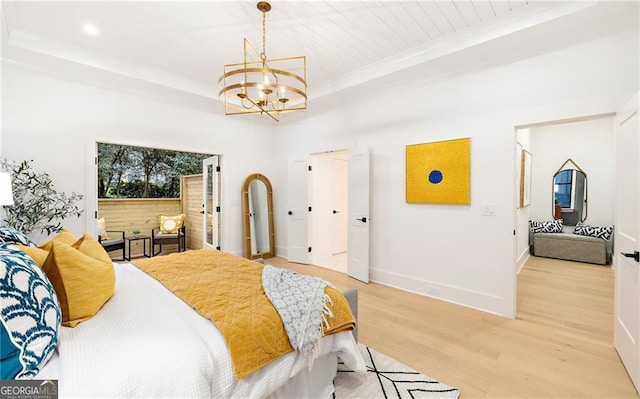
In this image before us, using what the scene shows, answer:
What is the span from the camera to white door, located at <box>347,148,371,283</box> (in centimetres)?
407

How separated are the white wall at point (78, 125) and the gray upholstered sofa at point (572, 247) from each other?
20.6 feet

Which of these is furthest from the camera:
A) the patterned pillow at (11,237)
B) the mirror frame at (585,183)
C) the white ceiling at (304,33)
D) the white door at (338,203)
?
the white door at (338,203)

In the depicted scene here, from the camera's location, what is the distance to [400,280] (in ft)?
12.5

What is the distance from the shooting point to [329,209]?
18.6ft

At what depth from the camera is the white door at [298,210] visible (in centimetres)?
514

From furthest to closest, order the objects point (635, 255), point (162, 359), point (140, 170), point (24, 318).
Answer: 1. point (140, 170)
2. point (635, 255)
3. point (162, 359)
4. point (24, 318)

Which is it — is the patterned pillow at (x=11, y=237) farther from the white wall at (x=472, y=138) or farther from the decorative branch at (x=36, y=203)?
the white wall at (x=472, y=138)

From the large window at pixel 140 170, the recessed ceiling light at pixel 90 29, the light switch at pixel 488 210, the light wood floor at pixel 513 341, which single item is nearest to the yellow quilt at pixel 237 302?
the light wood floor at pixel 513 341

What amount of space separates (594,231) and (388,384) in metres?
5.58

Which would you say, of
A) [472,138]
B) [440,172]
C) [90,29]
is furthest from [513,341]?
[90,29]

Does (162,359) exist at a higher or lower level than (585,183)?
lower

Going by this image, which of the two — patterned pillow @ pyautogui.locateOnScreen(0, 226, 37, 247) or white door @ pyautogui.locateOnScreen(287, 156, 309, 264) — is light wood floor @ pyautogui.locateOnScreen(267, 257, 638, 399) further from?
patterned pillow @ pyautogui.locateOnScreen(0, 226, 37, 247)

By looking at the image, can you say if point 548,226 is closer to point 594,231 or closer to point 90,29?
point 594,231

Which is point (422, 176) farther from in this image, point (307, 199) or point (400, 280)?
point (307, 199)
